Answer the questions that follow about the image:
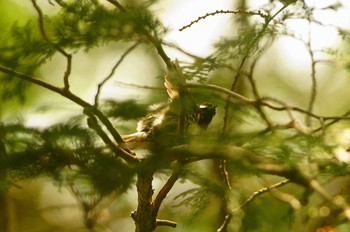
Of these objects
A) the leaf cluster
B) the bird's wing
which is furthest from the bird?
the leaf cluster

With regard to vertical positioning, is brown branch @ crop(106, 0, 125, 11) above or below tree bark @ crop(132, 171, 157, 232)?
above

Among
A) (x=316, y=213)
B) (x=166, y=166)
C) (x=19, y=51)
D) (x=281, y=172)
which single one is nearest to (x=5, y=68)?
(x=19, y=51)

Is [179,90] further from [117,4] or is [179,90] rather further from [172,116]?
[172,116]

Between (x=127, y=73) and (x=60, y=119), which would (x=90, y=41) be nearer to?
(x=60, y=119)

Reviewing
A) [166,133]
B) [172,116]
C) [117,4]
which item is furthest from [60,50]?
[172,116]

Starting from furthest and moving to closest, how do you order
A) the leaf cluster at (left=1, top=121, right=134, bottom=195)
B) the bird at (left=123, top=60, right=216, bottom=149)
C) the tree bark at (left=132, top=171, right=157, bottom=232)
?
the tree bark at (left=132, top=171, right=157, bottom=232), the bird at (left=123, top=60, right=216, bottom=149), the leaf cluster at (left=1, top=121, right=134, bottom=195)

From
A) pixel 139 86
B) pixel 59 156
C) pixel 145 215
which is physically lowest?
pixel 59 156

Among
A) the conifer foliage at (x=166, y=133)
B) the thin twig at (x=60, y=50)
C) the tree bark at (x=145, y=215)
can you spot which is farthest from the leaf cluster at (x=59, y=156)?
the tree bark at (x=145, y=215)

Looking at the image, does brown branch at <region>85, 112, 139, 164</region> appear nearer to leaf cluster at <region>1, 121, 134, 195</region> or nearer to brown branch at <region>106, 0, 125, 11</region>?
leaf cluster at <region>1, 121, 134, 195</region>
